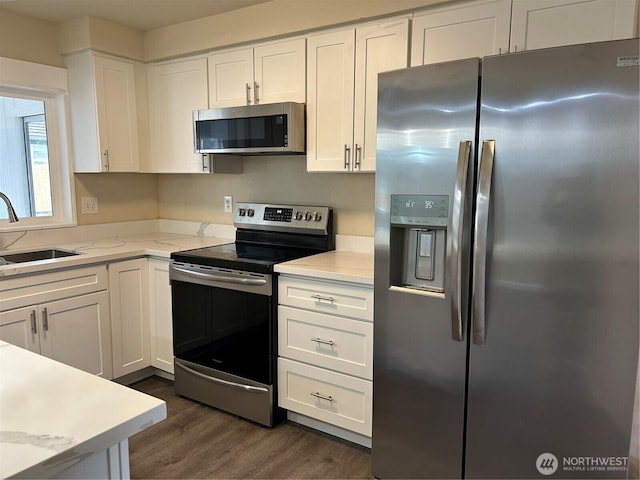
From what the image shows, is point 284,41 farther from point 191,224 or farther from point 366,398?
point 366,398

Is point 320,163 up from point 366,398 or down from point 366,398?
up

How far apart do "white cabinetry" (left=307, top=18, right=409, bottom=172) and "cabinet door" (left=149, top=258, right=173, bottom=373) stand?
3.73 ft

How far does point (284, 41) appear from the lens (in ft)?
8.43

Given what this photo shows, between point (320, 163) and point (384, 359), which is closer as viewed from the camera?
point (384, 359)

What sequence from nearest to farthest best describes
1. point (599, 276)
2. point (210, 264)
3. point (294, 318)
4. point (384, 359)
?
point (599, 276)
point (384, 359)
point (294, 318)
point (210, 264)

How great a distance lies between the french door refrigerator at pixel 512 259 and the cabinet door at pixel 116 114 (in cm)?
206

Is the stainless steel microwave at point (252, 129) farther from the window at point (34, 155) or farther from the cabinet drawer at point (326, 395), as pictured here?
the cabinet drawer at point (326, 395)

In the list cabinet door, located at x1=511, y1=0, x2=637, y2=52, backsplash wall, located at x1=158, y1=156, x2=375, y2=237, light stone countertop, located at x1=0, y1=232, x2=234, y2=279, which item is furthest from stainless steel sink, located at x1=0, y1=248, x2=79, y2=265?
cabinet door, located at x1=511, y1=0, x2=637, y2=52

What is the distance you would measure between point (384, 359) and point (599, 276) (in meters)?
Result: 0.83

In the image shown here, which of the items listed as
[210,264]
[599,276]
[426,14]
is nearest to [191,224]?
[210,264]

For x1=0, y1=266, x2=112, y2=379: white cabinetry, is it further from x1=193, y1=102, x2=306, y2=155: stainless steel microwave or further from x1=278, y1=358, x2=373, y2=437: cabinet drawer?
x1=278, y1=358, x2=373, y2=437: cabinet drawer

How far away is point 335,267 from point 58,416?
1.56m

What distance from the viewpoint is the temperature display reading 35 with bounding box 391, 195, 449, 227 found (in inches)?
65.4

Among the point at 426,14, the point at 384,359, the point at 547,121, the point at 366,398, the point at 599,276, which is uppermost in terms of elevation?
the point at 426,14
